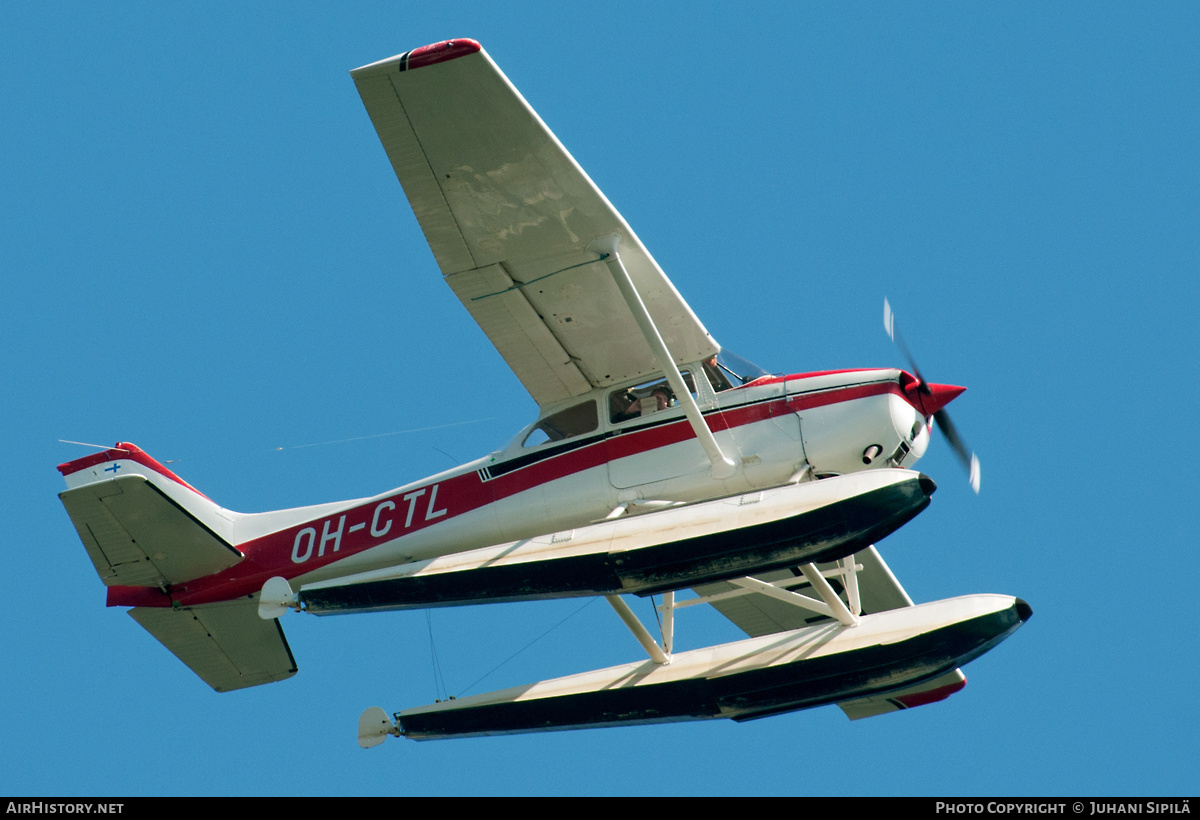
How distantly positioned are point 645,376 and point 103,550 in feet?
17.1

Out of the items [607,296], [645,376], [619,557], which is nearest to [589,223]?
[607,296]

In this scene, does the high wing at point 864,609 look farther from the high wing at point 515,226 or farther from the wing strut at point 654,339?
the high wing at point 515,226

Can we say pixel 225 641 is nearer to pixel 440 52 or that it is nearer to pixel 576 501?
pixel 576 501

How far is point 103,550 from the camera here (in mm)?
11906

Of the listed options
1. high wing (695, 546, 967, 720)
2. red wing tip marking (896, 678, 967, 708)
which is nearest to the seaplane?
high wing (695, 546, 967, 720)

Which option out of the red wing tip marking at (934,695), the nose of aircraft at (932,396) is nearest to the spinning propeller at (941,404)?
the nose of aircraft at (932,396)

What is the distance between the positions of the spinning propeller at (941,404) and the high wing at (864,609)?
2061mm

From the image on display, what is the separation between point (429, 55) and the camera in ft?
32.0

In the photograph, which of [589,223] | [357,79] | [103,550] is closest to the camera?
[357,79]

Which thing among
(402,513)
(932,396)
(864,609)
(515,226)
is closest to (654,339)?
(515,226)

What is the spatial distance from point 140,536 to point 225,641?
5.66ft

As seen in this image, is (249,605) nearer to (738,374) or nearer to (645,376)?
(645,376)

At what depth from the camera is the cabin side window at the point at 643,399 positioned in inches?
473

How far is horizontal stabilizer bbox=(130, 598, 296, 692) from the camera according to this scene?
42.2ft
